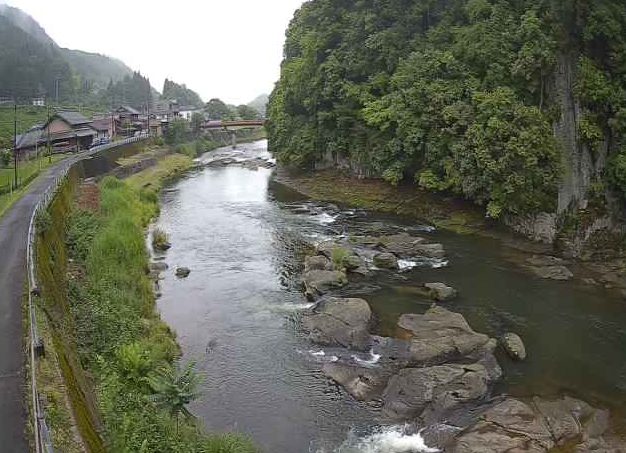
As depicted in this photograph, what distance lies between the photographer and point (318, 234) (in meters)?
43.0

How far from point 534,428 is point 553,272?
17.2 m

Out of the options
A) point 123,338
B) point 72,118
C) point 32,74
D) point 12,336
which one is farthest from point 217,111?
point 12,336

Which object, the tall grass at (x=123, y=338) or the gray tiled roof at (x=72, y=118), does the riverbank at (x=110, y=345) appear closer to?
the tall grass at (x=123, y=338)

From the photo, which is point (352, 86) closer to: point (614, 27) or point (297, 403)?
point (614, 27)

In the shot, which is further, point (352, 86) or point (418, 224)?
point (352, 86)

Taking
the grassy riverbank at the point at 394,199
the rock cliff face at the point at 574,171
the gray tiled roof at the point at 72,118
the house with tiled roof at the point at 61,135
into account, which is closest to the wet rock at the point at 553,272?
the rock cliff face at the point at 574,171

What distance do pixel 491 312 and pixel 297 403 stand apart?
41.3 feet

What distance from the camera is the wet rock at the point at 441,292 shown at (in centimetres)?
3010

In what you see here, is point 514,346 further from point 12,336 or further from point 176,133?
point 176,133

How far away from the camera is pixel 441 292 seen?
3030 centimetres

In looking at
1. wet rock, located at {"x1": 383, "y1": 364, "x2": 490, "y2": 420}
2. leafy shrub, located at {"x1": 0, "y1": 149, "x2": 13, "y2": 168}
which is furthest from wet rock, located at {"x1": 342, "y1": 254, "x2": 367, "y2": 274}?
leafy shrub, located at {"x1": 0, "y1": 149, "x2": 13, "y2": 168}

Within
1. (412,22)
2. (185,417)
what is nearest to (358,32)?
(412,22)

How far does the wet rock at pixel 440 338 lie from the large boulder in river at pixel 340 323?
1.98 m

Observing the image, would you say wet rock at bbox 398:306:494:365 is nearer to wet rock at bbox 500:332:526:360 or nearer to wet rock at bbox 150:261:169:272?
wet rock at bbox 500:332:526:360
